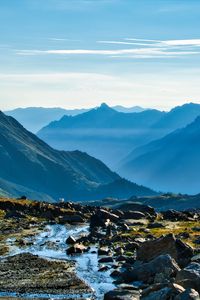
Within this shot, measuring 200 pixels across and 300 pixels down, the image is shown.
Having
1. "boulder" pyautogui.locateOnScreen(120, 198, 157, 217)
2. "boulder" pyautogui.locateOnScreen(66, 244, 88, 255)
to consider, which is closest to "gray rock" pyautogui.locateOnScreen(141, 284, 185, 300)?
"boulder" pyautogui.locateOnScreen(66, 244, 88, 255)

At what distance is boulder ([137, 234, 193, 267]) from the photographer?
6169 cm

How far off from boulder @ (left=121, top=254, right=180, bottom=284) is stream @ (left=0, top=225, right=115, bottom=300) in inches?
73.5

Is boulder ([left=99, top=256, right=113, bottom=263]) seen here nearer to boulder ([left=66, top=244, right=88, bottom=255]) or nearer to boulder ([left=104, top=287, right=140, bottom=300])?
boulder ([left=66, top=244, right=88, bottom=255])

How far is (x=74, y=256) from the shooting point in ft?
245

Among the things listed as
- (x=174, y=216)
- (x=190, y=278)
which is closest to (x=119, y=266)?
(x=190, y=278)

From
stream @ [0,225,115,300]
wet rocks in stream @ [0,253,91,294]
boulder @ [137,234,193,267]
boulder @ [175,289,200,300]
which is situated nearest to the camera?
boulder @ [175,289,200,300]

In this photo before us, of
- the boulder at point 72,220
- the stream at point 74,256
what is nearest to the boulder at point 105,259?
the stream at point 74,256

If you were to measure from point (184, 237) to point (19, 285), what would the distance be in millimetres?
41095

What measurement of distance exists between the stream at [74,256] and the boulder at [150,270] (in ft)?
6.13

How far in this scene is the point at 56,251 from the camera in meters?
80.0

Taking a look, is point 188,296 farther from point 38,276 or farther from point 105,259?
point 105,259

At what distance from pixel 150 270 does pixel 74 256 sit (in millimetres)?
21160

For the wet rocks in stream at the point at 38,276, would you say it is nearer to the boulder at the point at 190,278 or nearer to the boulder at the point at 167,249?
the boulder at the point at 167,249

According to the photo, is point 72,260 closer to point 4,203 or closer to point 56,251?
point 56,251
